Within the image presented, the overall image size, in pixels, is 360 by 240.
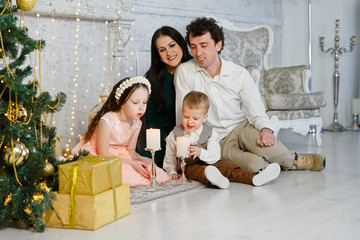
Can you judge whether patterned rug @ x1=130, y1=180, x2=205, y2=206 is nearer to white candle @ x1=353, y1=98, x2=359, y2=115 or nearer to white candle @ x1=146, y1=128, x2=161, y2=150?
white candle @ x1=146, y1=128, x2=161, y2=150

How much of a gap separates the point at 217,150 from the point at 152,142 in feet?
1.36

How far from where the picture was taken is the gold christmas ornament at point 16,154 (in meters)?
2.05

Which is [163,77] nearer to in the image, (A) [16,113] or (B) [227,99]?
(B) [227,99]

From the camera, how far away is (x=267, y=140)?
10.5 feet

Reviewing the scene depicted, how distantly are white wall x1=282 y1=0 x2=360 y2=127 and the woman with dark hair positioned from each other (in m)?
3.35

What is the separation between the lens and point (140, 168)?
3029 mm

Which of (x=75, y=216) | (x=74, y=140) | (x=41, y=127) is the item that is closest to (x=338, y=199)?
(x=75, y=216)

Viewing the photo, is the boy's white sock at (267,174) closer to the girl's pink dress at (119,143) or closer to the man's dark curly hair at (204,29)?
the girl's pink dress at (119,143)

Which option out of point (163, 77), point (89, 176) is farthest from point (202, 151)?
point (89, 176)

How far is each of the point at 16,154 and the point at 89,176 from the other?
0.94 feet

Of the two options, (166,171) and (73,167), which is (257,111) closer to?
(166,171)

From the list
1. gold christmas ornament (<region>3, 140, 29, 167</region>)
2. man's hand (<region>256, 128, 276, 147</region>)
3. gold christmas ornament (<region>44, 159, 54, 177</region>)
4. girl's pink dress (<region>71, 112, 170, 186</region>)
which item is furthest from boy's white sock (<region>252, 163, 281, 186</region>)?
gold christmas ornament (<region>3, 140, 29, 167</region>)

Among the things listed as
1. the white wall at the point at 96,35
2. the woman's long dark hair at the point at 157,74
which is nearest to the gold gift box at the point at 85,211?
the woman's long dark hair at the point at 157,74

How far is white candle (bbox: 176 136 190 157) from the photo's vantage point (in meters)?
2.97
